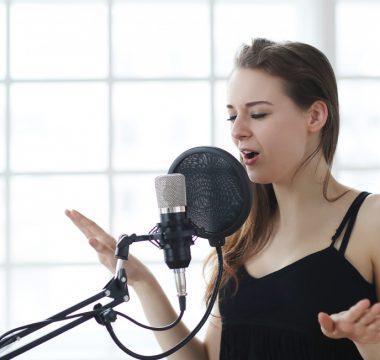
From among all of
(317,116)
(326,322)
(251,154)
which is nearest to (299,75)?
(317,116)

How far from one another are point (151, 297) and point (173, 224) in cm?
64

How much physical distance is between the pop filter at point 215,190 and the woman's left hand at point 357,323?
0.21m

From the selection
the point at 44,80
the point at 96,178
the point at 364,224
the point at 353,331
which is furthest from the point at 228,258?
the point at 44,80

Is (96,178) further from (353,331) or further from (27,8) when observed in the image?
(353,331)

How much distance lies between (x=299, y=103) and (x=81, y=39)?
4.58 ft

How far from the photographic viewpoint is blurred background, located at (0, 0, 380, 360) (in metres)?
2.79

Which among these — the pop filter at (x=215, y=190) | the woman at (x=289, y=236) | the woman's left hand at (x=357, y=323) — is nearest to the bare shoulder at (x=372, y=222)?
the woman at (x=289, y=236)

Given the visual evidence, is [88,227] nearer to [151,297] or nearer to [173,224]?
[151,297]

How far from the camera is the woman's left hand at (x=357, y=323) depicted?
1.16 metres

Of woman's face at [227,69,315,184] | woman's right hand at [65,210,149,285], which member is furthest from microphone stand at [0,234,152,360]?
woman's face at [227,69,315,184]

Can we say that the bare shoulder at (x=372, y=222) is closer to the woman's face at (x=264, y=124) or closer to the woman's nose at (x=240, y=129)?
the woman's face at (x=264, y=124)

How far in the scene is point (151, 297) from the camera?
65.9 inches

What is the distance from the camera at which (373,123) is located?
9.32ft

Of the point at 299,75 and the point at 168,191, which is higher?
the point at 299,75
